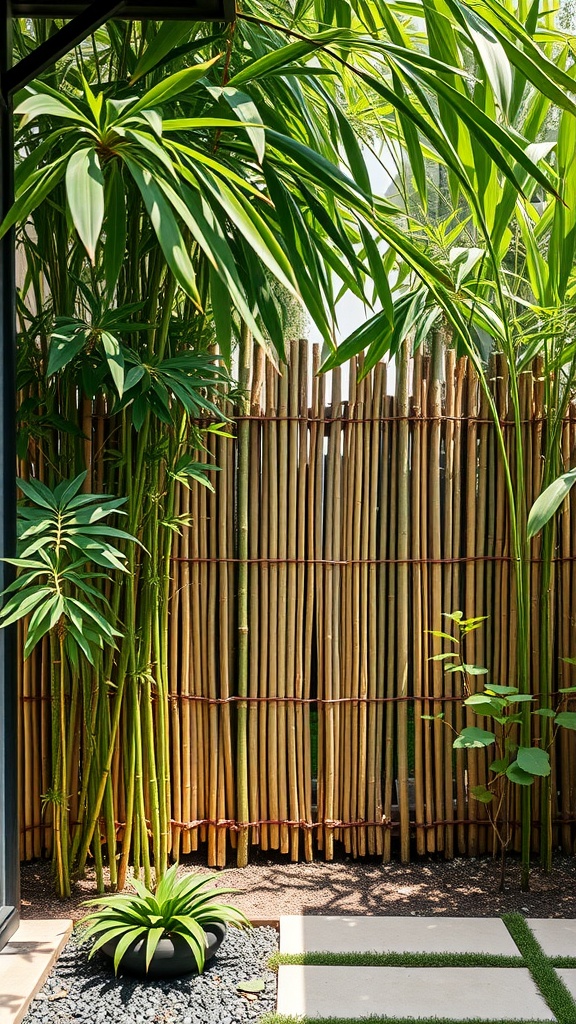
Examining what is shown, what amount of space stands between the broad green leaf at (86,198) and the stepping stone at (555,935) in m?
1.89

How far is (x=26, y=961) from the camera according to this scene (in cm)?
198

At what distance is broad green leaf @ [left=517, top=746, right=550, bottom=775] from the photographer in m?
2.35

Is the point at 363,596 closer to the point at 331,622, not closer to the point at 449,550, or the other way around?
the point at 331,622

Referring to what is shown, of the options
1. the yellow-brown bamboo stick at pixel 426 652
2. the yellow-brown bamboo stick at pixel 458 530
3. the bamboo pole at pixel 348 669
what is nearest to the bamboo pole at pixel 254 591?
the bamboo pole at pixel 348 669

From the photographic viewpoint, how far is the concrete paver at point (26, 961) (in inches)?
71.5

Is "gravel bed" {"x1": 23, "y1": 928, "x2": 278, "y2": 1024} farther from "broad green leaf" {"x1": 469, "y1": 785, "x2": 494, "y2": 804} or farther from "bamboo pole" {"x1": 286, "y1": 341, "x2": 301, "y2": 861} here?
"broad green leaf" {"x1": 469, "y1": 785, "x2": 494, "y2": 804}

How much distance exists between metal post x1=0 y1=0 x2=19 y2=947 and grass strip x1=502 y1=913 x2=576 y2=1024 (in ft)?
3.97

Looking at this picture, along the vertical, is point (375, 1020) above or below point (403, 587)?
below

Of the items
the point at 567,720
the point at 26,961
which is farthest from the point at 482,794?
the point at 26,961

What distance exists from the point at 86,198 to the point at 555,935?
79.4 inches

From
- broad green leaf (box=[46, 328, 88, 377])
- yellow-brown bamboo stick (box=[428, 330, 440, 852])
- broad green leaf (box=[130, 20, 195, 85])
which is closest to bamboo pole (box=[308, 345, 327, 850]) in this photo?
yellow-brown bamboo stick (box=[428, 330, 440, 852])

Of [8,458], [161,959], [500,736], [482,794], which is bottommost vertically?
[161,959]

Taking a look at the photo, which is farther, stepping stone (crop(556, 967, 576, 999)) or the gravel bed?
stepping stone (crop(556, 967, 576, 999))

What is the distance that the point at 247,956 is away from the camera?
2.10m
